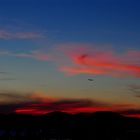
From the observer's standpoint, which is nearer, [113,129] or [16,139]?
[113,129]

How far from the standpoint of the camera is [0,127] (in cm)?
15350

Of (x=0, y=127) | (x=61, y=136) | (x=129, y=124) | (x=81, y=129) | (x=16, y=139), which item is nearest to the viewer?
(x=81, y=129)

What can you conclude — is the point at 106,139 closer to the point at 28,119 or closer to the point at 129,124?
the point at 129,124

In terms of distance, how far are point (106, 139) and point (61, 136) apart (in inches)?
1484

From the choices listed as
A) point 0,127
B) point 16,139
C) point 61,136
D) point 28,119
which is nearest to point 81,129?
point 16,139

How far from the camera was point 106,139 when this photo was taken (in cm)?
8731

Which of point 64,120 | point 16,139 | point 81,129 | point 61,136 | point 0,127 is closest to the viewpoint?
point 81,129

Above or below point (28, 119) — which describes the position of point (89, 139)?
below

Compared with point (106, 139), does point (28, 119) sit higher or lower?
higher

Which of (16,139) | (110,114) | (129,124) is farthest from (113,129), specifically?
(129,124)

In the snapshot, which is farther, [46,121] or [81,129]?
[46,121]

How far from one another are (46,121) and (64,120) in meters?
7.10

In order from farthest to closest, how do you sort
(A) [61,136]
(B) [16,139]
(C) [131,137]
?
1. (A) [61,136]
2. (B) [16,139]
3. (C) [131,137]

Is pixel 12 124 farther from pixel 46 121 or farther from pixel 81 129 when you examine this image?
pixel 81 129
